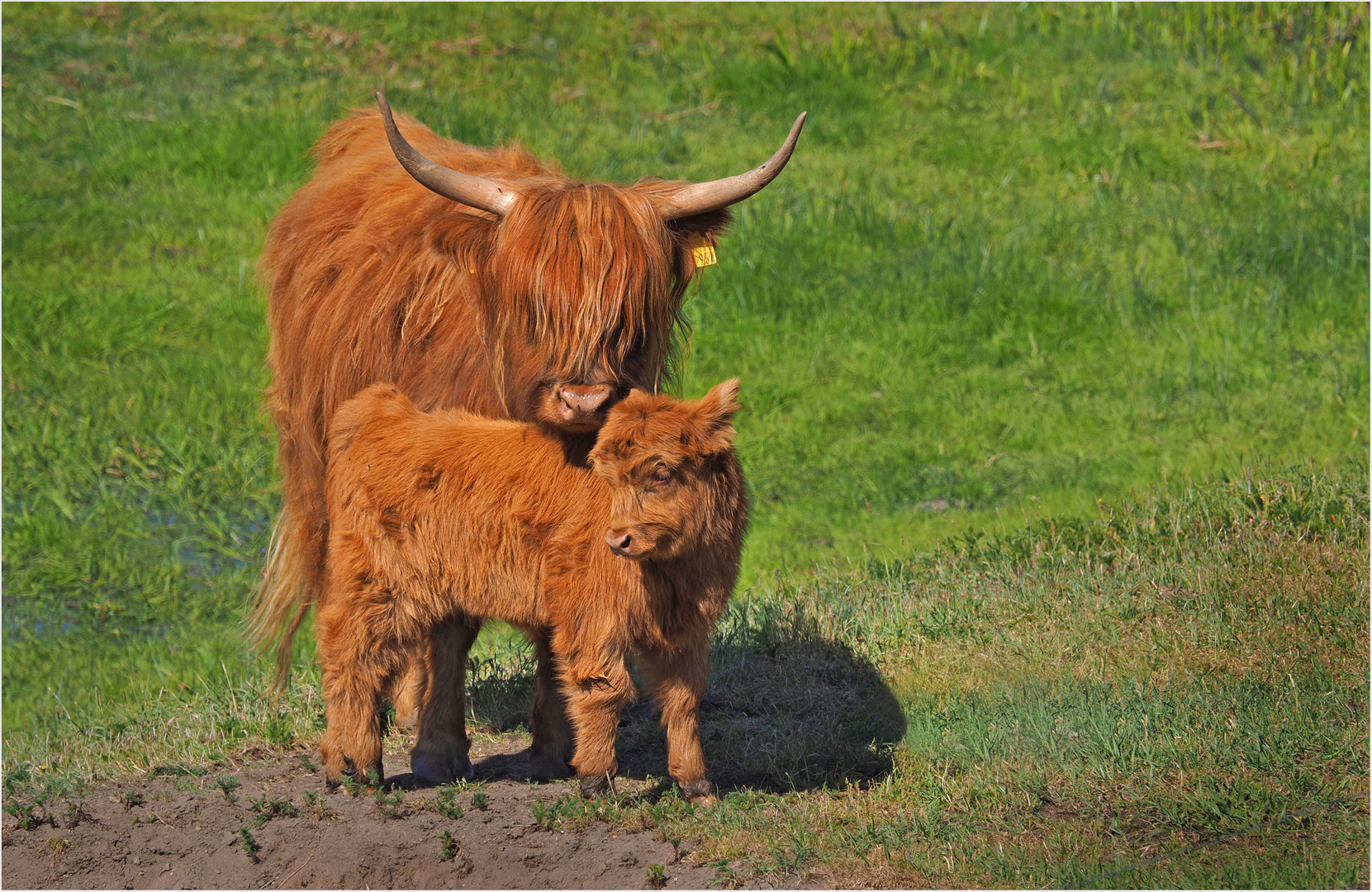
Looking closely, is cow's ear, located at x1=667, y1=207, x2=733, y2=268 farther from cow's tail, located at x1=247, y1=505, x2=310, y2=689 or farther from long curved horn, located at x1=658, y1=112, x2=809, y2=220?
cow's tail, located at x1=247, y1=505, x2=310, y2=689

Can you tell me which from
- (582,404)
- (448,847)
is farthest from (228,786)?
(582,404)

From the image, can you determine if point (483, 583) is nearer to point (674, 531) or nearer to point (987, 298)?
point (674, 531)

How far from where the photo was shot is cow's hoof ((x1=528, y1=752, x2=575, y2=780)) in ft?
17.3

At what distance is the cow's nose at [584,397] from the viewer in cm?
449

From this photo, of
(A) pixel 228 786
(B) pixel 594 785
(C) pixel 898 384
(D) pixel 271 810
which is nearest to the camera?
(B) pixel 594 785

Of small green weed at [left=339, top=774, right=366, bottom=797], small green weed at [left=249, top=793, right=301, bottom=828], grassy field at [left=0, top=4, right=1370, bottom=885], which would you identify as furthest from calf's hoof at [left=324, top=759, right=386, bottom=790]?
grassy field at [left=0, top=4, right=1370, bottom=885]

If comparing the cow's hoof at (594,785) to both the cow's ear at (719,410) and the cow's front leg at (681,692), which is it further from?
the cow's ear at (719,410)

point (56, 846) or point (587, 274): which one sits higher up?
point (587, 274)

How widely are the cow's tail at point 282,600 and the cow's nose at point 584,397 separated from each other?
2.40 meters

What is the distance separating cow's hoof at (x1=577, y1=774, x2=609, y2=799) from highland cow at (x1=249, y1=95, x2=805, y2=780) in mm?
533

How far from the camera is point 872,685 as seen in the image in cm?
585

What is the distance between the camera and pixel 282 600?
6.82 m

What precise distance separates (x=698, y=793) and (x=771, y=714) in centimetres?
111

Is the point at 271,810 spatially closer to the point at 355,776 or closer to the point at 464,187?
the point at 355,776
